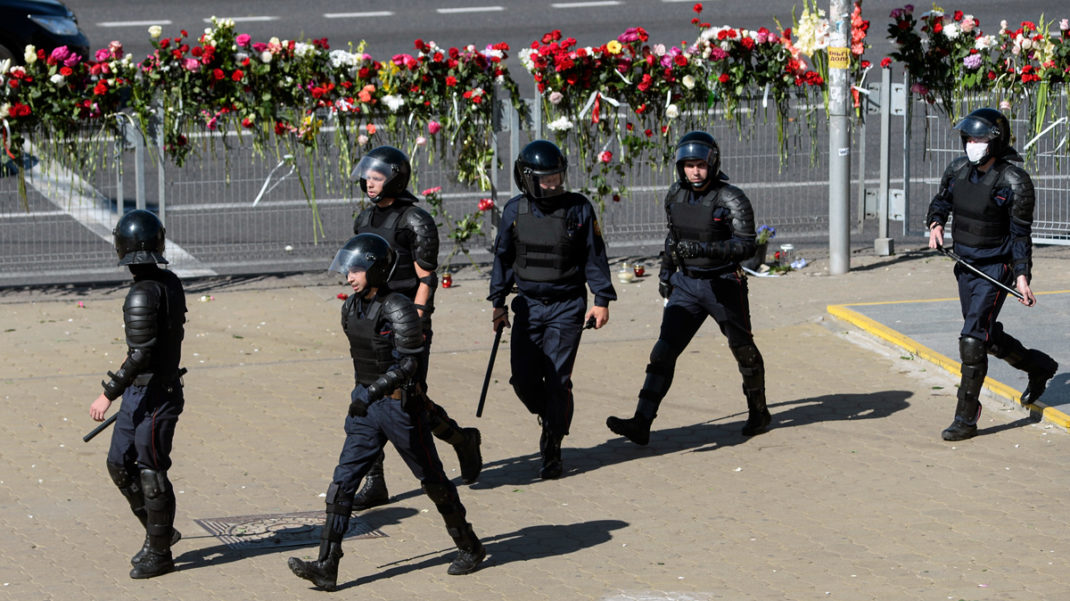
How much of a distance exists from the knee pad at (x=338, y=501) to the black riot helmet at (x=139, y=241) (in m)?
1.32

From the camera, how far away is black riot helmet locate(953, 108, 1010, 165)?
360 inches

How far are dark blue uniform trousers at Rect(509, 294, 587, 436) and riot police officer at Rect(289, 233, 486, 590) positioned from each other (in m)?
1.61

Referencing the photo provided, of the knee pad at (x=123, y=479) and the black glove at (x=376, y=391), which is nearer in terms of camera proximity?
the black glove at (x=376, y=391)

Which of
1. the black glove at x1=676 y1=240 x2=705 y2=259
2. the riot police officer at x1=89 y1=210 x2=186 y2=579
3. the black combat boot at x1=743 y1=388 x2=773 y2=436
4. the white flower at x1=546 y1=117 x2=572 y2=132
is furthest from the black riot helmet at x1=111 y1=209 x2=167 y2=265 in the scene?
the white flower at x1=546 y1=117 x2=572 y2=132

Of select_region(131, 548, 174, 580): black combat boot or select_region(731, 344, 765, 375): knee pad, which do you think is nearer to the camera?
select_region(131, 548, 174, 580): black combat boot

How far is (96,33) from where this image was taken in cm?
2539

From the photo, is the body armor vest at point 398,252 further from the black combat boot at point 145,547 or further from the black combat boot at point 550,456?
the black combat boot at point 145,547

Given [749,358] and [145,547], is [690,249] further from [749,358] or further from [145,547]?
[145,547]

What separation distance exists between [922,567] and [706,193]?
298 centimetres

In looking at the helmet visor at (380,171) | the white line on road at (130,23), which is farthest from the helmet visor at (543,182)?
the white line on road at (130,23)

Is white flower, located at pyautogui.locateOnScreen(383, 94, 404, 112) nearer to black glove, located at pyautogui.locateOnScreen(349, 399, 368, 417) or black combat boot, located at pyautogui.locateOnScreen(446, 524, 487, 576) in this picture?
black glove, located at pyautogui.locateOnScreen(349, 399, 368, 417)

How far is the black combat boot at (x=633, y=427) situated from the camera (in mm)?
9305

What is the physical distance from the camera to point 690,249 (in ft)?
30.2

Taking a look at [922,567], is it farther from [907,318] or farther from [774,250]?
[774,250]
